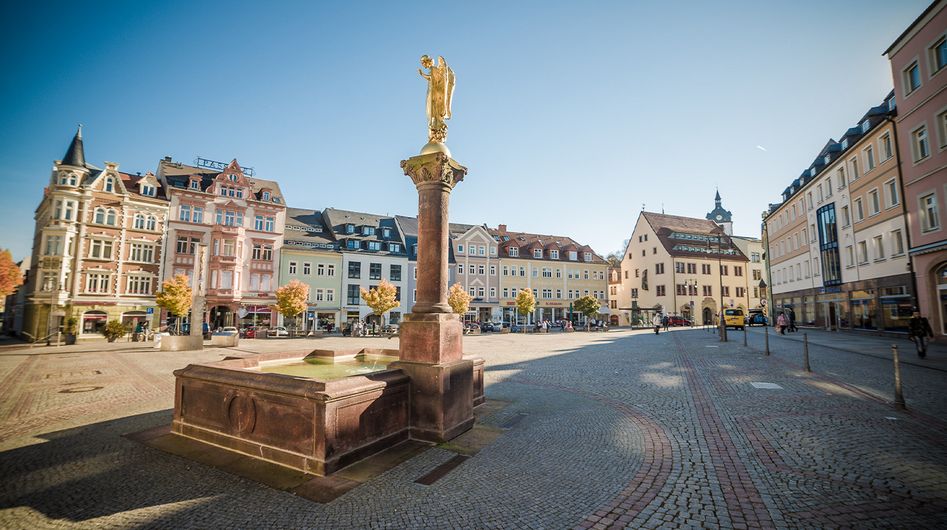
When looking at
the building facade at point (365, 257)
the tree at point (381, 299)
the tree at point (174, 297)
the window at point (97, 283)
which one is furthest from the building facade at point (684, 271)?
the window at point (97, 283)

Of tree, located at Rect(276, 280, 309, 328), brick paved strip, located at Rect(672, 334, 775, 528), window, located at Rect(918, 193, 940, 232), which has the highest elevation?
window, located at Rect(918, 193, 940, 232)

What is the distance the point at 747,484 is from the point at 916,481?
173 centimetres

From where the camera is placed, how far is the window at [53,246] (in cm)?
3145

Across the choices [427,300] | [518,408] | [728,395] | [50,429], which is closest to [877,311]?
[728,395]

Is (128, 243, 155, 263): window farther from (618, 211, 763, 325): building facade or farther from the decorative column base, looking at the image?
(618, 211, 763, 325): building facade

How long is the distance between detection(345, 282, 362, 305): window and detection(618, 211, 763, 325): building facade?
107ft

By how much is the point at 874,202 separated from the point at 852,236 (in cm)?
329

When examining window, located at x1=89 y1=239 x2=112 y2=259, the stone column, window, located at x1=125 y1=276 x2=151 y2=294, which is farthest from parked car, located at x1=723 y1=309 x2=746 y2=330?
window, located at x1=89 y1=239 x2=112 y2=259

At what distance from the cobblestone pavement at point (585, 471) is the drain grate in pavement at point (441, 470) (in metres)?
0.12

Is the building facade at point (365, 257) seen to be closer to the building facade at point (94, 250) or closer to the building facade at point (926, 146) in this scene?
the building facade at point (94, 250)

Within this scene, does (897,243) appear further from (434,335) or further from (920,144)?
(434,335)

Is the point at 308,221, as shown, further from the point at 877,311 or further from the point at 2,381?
the point at 877,311

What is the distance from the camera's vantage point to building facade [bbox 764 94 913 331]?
2262cm

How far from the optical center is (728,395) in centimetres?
856
